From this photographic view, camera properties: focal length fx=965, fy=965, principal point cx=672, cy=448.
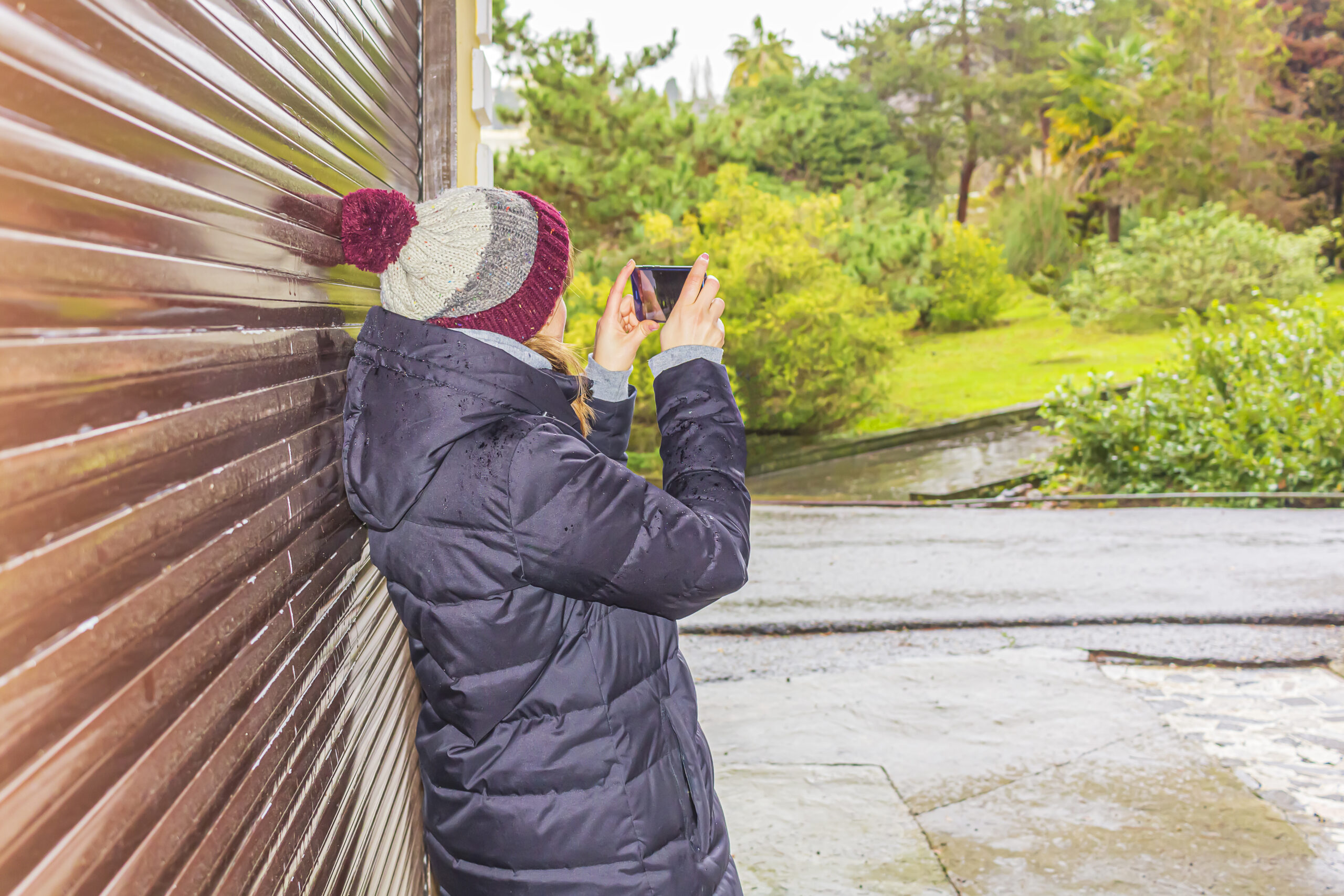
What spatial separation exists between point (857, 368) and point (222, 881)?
14.6m

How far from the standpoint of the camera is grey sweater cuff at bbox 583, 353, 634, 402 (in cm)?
177

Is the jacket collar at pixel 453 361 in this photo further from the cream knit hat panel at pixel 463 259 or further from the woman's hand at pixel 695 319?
the woman's hand at pixel 695 319

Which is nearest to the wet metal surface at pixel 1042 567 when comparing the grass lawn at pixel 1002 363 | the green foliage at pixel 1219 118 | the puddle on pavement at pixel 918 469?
the puddle on pavement at pixel 918 469

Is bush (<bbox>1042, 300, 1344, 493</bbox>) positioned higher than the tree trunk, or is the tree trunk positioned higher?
the tree trunk

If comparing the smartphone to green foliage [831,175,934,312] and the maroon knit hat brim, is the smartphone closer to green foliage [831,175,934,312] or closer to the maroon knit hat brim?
the maroon knit hat brim

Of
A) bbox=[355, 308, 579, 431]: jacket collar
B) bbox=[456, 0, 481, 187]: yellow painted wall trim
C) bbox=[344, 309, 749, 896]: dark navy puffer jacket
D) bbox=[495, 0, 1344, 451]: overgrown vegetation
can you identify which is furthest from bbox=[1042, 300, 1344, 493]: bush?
bbox=[355, 308, 579, 431]: jacket collar

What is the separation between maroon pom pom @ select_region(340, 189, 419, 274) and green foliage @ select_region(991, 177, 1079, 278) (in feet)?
84.9

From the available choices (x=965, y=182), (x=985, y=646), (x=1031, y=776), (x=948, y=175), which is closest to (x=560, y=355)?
(x=1031, y=776)

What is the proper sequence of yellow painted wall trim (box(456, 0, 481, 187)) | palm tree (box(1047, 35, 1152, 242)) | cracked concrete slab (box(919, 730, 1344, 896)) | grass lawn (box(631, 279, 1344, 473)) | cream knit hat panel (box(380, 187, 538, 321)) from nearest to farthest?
cream knit hat panel (box(380, 187, 538, 321)), yellow painted wall trim (box(456, 0, 481, 187)), cracked concrete slab (box(919, 730, 1344, 896)), grass lawn (box(631, 279, 1344, 473)), palm tree (box(1047, 35, 1152, 242))

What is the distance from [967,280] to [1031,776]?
20854mm

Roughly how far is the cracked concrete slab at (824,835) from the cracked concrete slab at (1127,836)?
127 millimetres

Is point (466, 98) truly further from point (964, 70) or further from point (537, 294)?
point (964, 70)

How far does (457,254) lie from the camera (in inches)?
53.2

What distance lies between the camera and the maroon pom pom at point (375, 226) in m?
1.32
